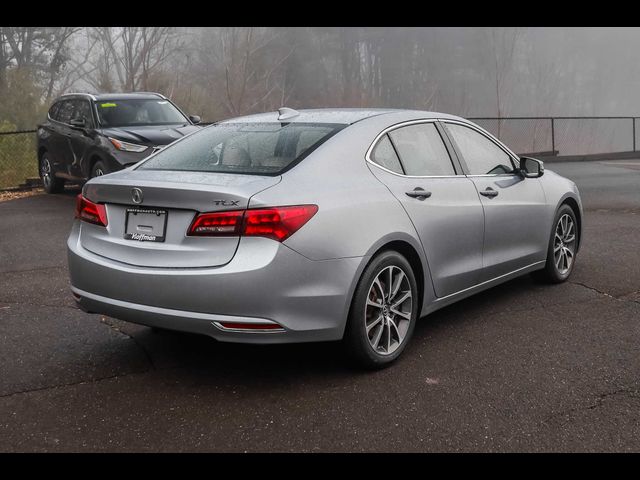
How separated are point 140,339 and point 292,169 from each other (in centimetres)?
176

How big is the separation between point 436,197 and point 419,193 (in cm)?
20

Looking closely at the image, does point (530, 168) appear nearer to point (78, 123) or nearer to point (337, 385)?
point (337, 385)

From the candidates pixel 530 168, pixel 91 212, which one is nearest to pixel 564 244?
pixel 530 168

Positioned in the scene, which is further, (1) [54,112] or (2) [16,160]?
(2) [16,160]

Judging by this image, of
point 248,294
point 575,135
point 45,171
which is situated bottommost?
point 575,135

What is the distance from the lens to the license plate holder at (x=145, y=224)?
3.95 meters

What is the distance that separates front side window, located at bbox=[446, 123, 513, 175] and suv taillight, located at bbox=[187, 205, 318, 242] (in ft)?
6.68

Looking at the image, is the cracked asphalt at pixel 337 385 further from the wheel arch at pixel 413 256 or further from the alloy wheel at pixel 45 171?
the alloy wheel at pixel 45 171

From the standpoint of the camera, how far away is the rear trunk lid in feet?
12.5

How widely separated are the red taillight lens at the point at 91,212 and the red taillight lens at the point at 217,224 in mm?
746

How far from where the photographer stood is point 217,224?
379 centimetres

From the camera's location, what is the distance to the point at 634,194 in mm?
13852
